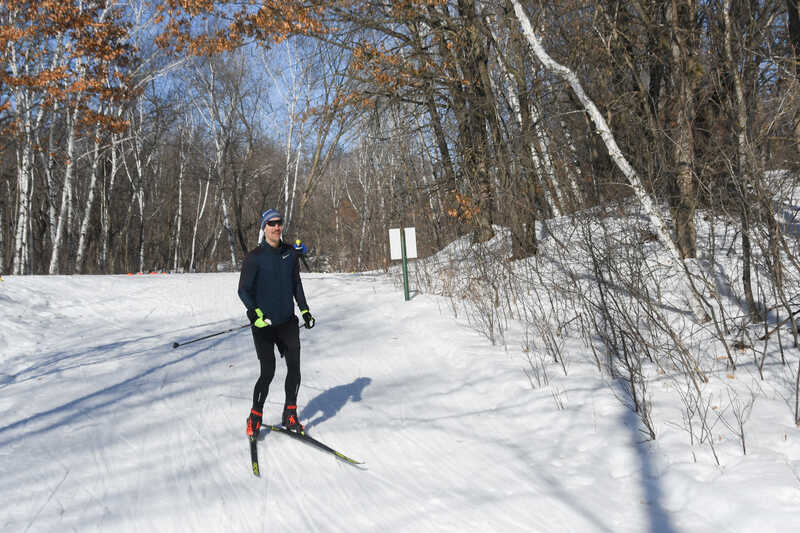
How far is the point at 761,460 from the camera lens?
3.64m

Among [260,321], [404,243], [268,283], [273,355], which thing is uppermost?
[404,243]

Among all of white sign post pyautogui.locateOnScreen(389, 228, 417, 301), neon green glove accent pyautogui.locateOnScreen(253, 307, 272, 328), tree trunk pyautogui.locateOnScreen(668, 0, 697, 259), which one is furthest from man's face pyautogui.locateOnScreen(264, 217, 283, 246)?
white sign post pyautogui.locateOnScreen(389, 228, 417, 301)

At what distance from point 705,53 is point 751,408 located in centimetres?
553

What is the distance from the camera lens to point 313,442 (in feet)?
15.1

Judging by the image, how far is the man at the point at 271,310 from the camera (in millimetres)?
4730

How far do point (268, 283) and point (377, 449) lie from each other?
5.66ft

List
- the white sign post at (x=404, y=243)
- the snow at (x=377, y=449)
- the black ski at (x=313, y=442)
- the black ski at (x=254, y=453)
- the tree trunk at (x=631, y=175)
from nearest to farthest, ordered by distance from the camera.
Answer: the snow at (x=377, y=449) < the black ski at (x=254, y=453) < the black ski at (x=313, y=442) < the tree trunk at (x=631, y=175) < the white sign post at (x=404, y=243)

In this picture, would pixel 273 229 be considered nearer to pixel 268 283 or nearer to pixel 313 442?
pixel 268 283

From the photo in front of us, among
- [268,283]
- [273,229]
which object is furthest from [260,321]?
[273,229]

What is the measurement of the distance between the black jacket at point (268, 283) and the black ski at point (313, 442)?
955 millimetres

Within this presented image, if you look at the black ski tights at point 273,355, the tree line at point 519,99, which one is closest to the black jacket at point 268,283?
the black ski tights at point 273,355

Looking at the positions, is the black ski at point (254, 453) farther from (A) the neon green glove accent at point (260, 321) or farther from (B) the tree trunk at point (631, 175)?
(B) the tree trunk at point (631, 175)

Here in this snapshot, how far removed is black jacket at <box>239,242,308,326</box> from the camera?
4.77 m

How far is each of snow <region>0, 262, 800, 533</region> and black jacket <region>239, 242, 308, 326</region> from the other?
3.76ft
